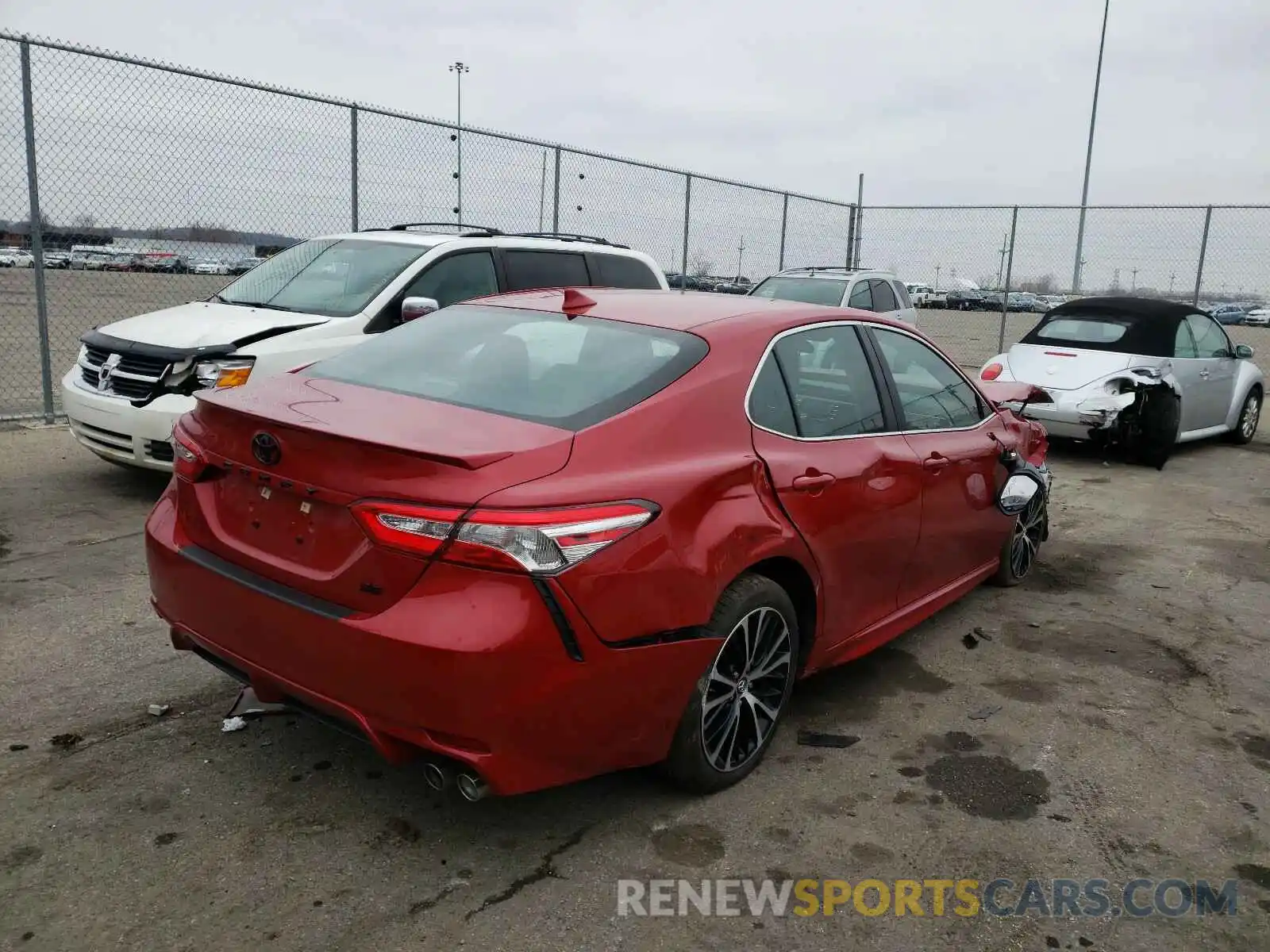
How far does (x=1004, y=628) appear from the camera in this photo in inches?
195

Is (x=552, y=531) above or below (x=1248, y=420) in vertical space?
above

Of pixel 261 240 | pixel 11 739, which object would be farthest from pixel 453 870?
pixel 261 240

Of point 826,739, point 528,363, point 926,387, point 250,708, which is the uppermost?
point 528,363

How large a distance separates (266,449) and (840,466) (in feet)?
6.28

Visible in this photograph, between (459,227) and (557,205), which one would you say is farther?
(557,205)

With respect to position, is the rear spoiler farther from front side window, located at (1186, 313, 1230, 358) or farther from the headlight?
front side window, located at (1186, 313, 1230, 358)

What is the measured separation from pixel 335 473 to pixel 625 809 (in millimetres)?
1380

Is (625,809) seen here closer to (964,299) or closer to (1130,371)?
(1130,371)

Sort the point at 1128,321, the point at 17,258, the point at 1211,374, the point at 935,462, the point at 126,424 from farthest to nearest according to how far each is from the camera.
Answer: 1. the point at 1211,374
2. the point at 1128,321
3. the point at 17,258
4. the point at 126,424
5. the point at 935,462

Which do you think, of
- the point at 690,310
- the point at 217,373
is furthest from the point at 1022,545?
the point at 217,373

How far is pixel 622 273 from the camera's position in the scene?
848 cm

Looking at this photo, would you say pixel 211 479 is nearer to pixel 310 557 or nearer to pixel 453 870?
pixel 310 557

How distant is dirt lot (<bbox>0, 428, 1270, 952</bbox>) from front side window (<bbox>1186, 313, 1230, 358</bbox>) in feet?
19.4

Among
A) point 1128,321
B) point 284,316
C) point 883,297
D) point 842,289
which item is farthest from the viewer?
point 883,297
